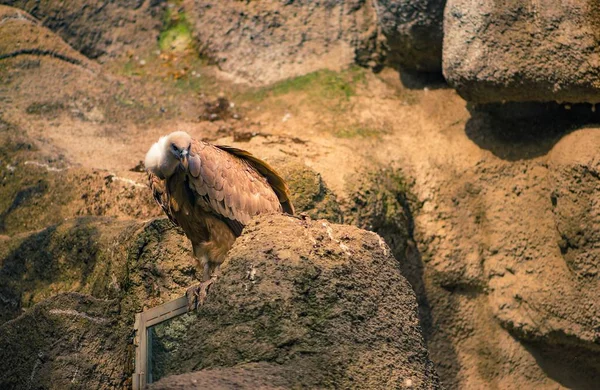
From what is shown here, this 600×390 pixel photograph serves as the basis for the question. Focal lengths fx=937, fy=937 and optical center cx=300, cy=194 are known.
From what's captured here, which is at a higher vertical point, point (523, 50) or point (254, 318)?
point (254, 318)

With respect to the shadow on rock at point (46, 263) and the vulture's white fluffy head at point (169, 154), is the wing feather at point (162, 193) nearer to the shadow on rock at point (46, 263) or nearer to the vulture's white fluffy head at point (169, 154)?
the vulture's white fluffy head at point (169, 154)

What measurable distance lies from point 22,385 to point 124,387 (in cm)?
66

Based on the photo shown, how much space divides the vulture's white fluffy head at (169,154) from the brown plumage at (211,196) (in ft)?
0.03

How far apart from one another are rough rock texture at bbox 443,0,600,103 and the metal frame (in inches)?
147

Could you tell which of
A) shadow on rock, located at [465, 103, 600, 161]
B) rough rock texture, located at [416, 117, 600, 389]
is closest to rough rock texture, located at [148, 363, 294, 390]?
rough rock texture, located at [416, 117, 600, 389]

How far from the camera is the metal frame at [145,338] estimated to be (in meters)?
5.32

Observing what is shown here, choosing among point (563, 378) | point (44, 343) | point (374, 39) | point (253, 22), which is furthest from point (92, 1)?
point (563, 378)

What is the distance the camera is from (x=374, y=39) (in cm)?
947

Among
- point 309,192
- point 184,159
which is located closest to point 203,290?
point 184,159

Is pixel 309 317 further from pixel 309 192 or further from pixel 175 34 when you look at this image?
pixel 175 34

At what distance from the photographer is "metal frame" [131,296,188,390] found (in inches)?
210

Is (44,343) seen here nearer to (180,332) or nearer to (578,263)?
(180,332)

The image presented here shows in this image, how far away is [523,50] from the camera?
7.58m

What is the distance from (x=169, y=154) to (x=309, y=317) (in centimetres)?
157
